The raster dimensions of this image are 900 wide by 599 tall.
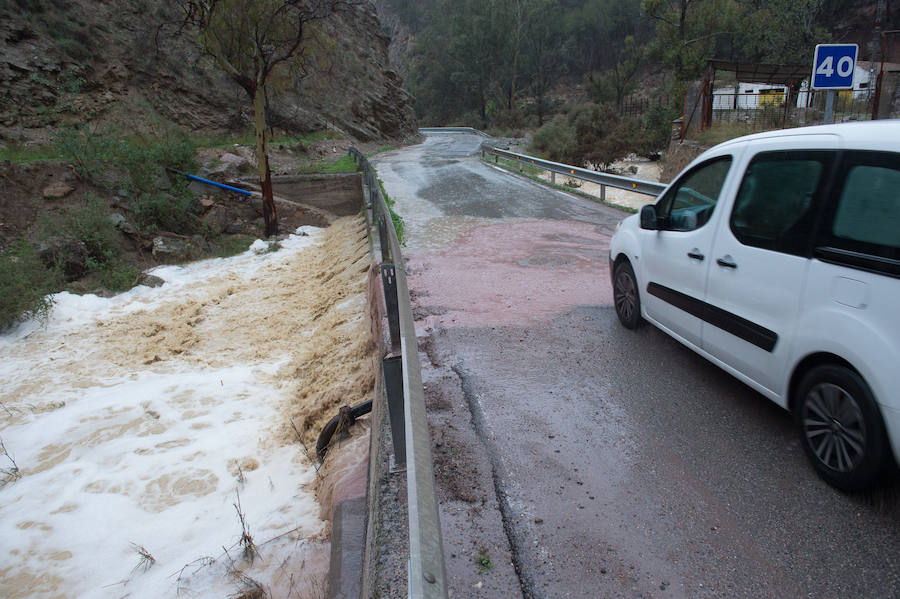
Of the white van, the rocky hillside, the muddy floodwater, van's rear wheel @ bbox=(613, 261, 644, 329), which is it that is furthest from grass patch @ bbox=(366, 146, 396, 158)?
the white van

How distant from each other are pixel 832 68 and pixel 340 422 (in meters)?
8.77

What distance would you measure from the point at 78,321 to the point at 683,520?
11.4 m

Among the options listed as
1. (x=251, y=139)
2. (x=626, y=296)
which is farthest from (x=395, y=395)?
(x=251, y=139)

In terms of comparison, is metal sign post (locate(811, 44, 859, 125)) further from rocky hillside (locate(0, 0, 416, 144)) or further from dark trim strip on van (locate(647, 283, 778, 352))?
rocky hillside (locate(0, 0, 416, 144))

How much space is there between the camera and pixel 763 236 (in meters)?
3.66

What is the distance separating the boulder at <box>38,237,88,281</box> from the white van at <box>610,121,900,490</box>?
1248 cm

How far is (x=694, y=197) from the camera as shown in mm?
4730

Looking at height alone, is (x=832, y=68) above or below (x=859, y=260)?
above

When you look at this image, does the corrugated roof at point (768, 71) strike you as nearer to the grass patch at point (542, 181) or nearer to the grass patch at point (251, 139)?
the grass patch at point (542, 181)

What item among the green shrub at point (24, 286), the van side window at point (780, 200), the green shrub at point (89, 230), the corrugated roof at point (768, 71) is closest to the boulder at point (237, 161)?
the green shrub at point (89, 230)

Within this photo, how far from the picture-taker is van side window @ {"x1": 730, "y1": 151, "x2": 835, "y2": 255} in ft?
11.0

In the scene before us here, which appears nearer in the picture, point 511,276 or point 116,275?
point 511,276

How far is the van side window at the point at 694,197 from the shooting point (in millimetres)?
4316

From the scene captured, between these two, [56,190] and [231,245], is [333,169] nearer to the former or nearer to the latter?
[231,245]
